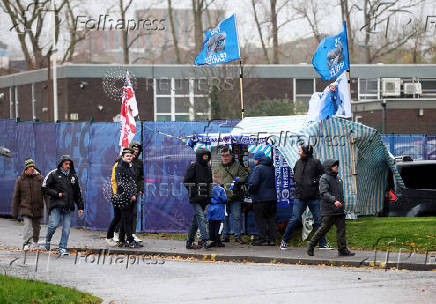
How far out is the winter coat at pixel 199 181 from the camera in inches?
599

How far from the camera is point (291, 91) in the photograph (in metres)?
49.1

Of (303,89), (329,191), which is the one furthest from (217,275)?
(303,89)

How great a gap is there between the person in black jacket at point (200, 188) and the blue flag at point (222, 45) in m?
3.94

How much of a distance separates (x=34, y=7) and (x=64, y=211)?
4398cm

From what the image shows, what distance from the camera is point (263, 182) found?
51.7ft

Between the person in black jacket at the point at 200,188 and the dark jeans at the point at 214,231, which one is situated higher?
the person in black jacket at the point at 200,188

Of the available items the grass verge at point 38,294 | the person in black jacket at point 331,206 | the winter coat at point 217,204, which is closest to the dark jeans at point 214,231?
the winter coat at point 217,204

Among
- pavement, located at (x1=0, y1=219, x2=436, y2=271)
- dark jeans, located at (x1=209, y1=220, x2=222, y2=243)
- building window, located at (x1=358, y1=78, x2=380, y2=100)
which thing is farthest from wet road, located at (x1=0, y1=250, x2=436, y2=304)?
building window, located at (x1=358, y1=78, x2=380, y2=100)

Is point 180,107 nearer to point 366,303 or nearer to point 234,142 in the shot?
point 234,142

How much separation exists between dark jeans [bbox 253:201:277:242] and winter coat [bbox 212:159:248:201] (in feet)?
1.68

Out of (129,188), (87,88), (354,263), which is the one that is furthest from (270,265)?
(87,88)

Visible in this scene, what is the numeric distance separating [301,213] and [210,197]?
5.56ft

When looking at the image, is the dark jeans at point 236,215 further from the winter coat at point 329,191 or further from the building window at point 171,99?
the building window at point 171,99

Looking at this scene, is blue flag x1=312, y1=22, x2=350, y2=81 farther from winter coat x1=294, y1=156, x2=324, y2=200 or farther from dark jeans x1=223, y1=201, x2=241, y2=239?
dark jeans x1=223, y1=201, x2=241, y2=239
